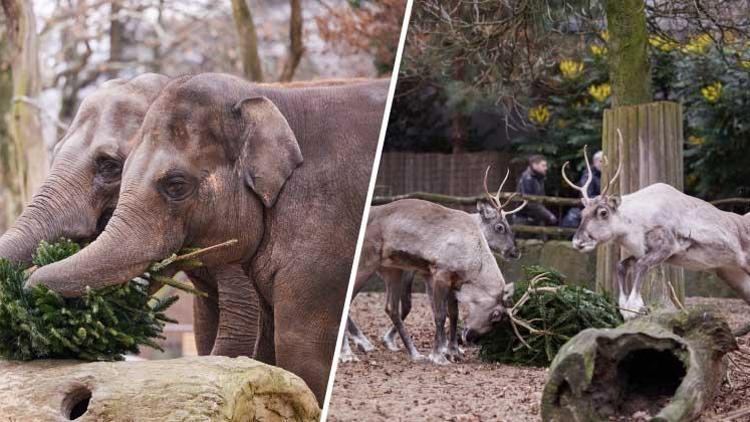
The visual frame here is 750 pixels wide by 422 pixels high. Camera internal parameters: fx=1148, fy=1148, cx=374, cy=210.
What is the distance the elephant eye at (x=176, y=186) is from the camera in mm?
2328

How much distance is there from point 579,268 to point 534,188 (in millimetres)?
219

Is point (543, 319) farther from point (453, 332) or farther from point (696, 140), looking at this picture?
point (696, 140)

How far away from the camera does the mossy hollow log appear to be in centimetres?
180

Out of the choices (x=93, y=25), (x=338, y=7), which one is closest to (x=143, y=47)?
(x=93, y=25)

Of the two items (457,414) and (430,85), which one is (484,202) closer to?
(430,85)

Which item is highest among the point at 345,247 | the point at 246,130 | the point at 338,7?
the point at 338,7

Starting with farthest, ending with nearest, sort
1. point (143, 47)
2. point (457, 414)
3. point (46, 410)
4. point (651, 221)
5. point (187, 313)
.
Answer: point (143, 47), point (187, 313), point (46, 410), point (651, 221), point (457, 414)

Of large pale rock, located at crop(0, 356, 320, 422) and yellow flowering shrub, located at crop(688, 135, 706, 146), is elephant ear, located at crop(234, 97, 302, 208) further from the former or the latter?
yellow flowering shrub, located at crop(688, 135, 706, 146)

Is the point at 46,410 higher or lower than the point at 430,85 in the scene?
lower

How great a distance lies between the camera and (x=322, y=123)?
2.51m

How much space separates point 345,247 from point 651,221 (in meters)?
0.67

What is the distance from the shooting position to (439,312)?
258 cm

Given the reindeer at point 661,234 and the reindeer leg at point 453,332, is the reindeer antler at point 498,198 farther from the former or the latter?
the reindeer leg at point 453,332

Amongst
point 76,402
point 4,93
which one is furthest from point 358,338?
point 4,93
